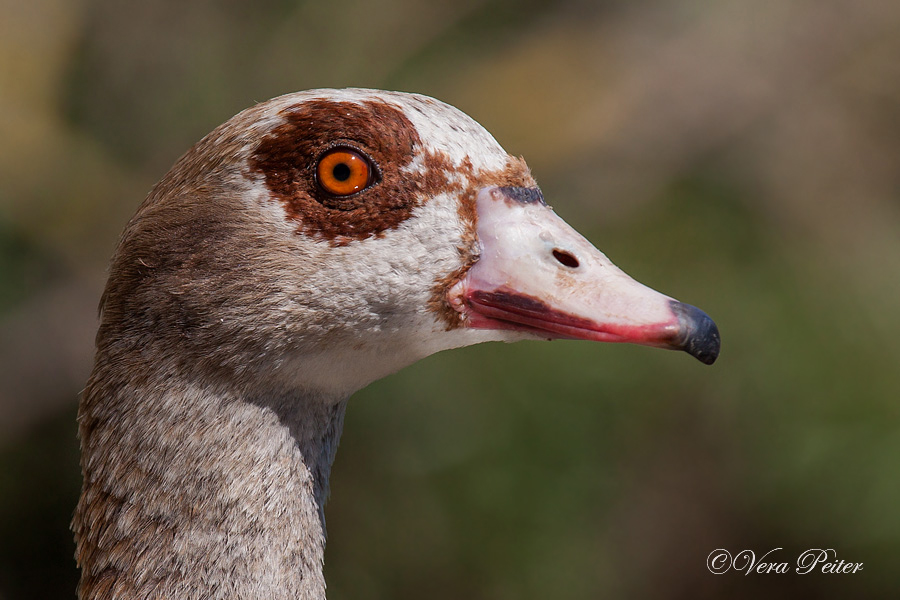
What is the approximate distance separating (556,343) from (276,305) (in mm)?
3350

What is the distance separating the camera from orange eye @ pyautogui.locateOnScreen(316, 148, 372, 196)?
2.08 m

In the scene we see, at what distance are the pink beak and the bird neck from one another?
0.56 meters

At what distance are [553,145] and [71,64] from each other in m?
3.26

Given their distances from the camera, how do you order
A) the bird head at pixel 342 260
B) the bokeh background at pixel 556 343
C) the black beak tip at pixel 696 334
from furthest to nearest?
the bokeh background at pixel 556 343, the bird head at pixel 342 260, the black beak tip at pixel 696 334

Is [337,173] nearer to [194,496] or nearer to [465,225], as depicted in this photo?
[465,225]

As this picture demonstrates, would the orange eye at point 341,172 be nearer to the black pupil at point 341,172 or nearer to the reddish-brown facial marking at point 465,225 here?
the black pupil at point 341,172

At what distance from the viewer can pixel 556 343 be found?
527 centimetres

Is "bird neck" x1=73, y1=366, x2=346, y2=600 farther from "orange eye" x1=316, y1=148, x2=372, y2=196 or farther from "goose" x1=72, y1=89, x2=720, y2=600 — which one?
"orange eye" x1=316, y1=148, x2=372, y2=196

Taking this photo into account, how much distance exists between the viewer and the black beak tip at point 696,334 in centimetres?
196

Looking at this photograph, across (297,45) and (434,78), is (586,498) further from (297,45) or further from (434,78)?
(297,45)

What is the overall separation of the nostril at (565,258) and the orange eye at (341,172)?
0.48m

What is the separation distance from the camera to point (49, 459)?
504 centimetres

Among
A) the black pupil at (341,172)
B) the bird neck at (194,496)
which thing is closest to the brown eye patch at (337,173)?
the black pupil at (341,172)

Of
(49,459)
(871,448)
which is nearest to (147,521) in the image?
(49,459)
